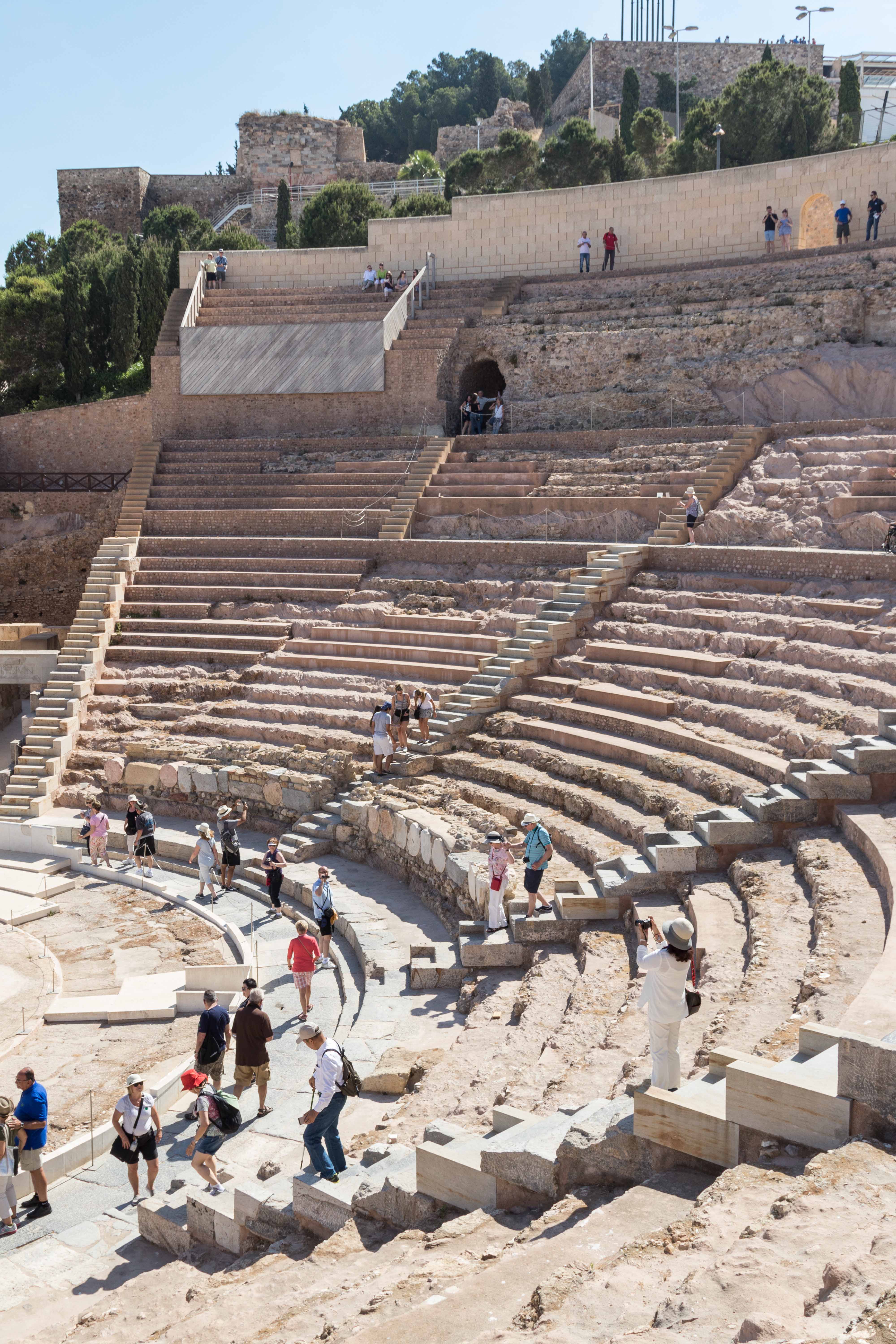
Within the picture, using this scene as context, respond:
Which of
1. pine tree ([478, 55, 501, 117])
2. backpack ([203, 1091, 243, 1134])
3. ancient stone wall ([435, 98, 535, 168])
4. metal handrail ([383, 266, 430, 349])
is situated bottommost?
backpack ([203, 1091, 243, 1134])

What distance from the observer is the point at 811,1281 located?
4.18 meters

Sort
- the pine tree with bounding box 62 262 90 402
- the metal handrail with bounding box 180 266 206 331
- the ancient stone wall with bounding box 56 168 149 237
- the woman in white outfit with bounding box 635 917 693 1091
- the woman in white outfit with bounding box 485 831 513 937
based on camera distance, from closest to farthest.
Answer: the woman in white outfit with bounding box 635 917 693 1091 < the woman in white outfit with bounding box 485 831 513 937 < the metal handrail with bounding box 180 266 206 331 < the pine tree with bounding box 62 262 90 402 < the ancient stone wall with bounding box 56 168 149 237

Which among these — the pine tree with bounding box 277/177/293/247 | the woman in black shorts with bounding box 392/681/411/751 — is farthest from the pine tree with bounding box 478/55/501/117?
the woman in black shorts with bounding box 392/681/411/751

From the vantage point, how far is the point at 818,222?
26453mm

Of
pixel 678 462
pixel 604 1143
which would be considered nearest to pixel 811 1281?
pixel 604 1143

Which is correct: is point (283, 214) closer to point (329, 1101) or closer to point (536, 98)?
point (536, 98)

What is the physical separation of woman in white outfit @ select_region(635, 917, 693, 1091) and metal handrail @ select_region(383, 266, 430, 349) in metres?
21.6

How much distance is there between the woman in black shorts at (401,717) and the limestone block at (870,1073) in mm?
11662

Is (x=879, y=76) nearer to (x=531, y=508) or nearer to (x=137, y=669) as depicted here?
(x=531, y=508)

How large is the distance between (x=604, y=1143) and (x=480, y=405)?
21.2 m

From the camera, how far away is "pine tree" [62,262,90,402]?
1325 inches

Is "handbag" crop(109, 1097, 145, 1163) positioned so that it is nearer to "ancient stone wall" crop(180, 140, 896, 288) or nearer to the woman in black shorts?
the woman in black shorts

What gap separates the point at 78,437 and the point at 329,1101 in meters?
24.8

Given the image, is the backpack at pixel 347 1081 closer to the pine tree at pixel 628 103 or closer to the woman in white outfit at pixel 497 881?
the woman in white outfit at pixel 497 881
